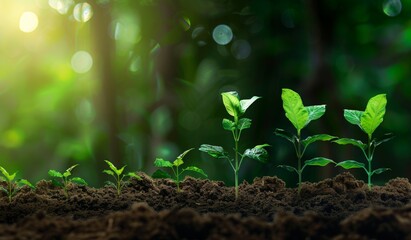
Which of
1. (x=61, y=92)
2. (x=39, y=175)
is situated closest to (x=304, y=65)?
(x=61, y=92)

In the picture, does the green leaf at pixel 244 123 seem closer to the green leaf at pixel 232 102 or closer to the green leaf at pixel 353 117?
the green leaf at pixel 232 102

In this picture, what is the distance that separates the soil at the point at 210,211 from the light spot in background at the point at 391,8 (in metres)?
1.94

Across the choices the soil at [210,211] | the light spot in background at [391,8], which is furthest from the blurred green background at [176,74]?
the soil at [210,211]

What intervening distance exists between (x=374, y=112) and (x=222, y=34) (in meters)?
2.16

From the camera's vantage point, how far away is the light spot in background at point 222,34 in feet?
13.9

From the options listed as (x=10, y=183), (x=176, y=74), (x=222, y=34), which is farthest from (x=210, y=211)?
(x=222, y=34)

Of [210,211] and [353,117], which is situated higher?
[353,117]

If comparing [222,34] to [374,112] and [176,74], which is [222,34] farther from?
[374,112]

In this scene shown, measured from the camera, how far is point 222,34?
13.9 ft

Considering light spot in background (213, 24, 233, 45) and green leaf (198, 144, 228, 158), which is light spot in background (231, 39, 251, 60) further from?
green leaf (198, 144, 228, 158)

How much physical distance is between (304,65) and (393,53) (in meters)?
0.63

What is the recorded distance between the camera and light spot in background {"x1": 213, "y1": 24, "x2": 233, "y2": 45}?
13.9ft

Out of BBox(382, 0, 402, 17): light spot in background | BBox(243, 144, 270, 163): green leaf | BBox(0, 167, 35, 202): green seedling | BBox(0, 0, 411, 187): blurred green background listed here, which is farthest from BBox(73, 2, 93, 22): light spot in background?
BBox(243, 144, 270, 163): green leaf

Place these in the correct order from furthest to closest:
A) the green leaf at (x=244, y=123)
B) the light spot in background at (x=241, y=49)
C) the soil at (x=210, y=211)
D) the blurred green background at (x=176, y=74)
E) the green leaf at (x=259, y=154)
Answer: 1. the light spot in background at (x=241, y=49)
2. the blurred green background at (x=176, y=74)
3. the green leaf at (x=244, y=123)
4. the green leaf at (x=259, y=154)
5. the soil at (x=210, y=211)
